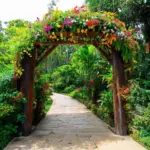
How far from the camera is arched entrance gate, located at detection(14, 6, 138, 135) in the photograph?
5152 millimetres

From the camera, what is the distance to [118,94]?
5.32 metres

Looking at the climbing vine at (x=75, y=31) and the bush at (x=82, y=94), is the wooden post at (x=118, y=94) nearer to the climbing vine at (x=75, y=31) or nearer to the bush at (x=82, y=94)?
the climbing vine at (x=75, y=31)

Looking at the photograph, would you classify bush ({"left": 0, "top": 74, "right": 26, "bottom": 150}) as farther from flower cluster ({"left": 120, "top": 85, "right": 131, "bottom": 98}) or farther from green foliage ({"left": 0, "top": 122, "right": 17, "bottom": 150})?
flower cluster ({"left": 120, "top": 85, "right": 131, "bottom": 98})

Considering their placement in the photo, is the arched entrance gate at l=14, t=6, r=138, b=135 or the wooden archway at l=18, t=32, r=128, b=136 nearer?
the arched entrance gate at l=14, t=6, r=138, b=135

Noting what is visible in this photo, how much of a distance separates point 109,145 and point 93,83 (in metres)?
5.62

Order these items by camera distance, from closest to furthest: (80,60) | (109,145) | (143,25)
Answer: (109,145), (143,25), (80,60)

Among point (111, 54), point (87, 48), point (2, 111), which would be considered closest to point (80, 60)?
point (87, 48)

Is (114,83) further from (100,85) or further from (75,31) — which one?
(100,85)

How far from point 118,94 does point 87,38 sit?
164cm

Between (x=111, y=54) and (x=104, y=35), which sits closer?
(x=104, y=35)

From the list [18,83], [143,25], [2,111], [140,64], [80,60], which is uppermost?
[143,25]

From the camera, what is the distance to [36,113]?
24.2 feet

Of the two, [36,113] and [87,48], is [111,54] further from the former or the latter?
[87,48]

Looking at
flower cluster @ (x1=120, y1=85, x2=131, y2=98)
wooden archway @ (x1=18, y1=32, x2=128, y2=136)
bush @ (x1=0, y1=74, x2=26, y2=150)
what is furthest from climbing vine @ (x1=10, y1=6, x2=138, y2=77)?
flower cluster @ (x1=120, y1=85, x2=131, y2=98)
